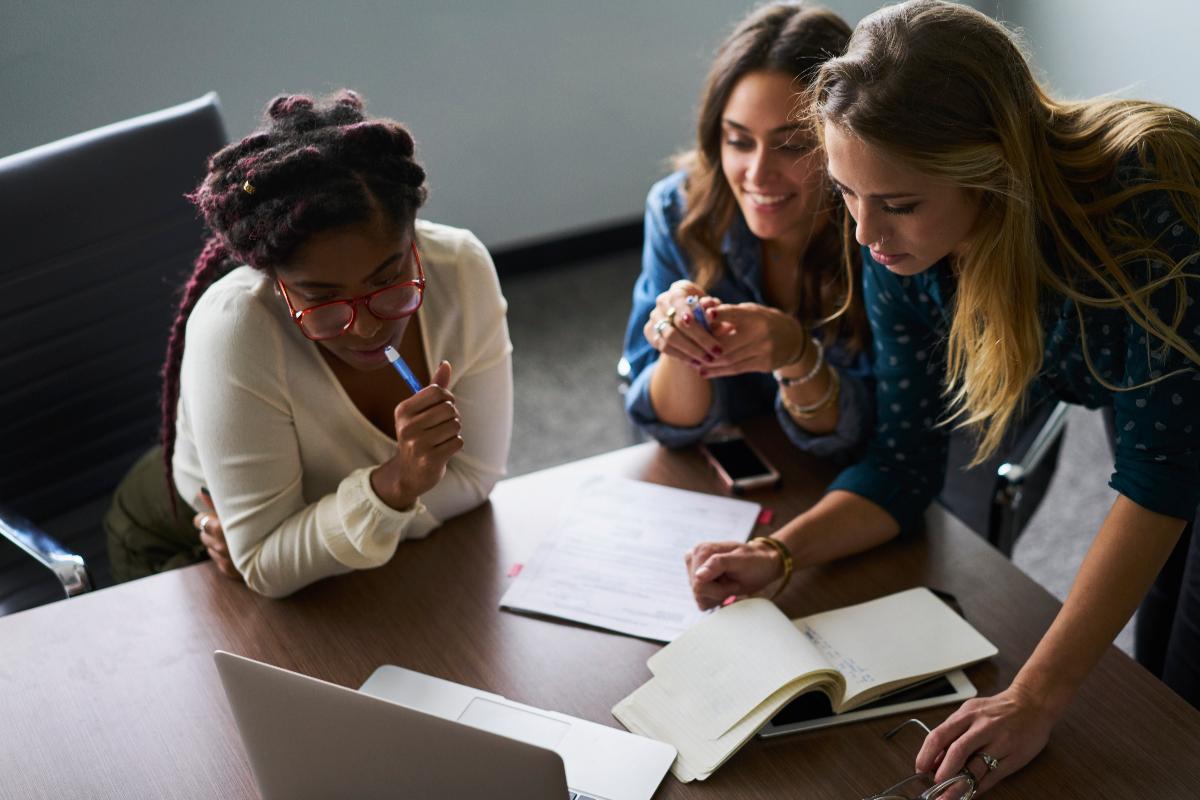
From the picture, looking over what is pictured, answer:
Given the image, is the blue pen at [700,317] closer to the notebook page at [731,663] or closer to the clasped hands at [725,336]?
the clasped hands at [725,336]

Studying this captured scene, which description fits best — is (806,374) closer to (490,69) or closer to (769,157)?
(769,157)

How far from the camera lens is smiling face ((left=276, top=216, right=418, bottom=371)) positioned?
4.18 ft

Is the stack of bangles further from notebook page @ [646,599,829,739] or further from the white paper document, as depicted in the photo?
notebook page @ [646,599,829,739]

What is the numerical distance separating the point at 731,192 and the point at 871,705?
81cm

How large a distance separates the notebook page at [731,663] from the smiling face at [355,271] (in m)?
0.50

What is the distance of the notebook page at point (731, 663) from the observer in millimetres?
1181

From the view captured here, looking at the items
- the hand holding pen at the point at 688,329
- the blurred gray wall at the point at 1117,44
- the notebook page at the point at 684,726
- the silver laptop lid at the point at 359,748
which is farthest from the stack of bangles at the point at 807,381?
the blurred gray wall at the point at 1117,44

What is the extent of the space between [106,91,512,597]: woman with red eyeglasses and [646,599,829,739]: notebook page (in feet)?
1.16

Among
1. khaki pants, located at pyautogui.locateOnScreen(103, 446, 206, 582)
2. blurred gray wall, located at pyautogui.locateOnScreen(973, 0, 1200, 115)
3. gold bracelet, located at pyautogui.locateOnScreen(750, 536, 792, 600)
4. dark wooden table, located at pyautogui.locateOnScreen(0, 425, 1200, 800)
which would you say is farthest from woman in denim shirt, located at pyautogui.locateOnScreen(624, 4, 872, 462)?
blurred gray wall, located at pyautogui.locateOnScreen(973, 0, 1200, 115)

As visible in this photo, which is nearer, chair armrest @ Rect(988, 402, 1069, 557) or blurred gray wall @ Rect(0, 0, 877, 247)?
chair armrest @ Rect(988, 402, 1069, 557)

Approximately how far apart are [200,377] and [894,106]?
85cm

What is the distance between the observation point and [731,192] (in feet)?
5.58

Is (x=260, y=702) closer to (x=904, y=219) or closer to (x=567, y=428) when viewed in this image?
(x=904, y=219)

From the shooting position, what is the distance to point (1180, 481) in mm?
1166
